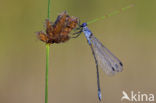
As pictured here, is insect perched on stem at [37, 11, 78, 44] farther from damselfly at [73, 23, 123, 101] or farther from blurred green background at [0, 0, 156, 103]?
blurred green background at [0, 0, 156, 103]

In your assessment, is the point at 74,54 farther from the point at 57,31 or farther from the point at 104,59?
the point at 57,31

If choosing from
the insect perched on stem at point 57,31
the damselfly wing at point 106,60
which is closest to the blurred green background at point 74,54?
the damselfly wing at point 106,60

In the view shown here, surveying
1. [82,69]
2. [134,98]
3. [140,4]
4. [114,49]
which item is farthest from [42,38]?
[140,4]

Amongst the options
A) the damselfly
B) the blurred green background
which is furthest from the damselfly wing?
the blurred green background

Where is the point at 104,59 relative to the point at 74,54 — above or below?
below

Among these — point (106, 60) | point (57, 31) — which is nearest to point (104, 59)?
point (106, 60)

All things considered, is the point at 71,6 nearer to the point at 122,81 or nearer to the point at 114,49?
the point at 114,49
